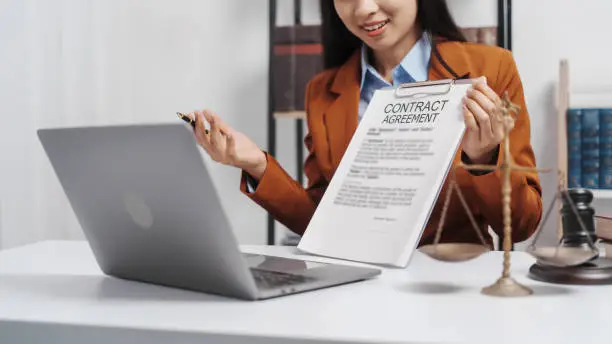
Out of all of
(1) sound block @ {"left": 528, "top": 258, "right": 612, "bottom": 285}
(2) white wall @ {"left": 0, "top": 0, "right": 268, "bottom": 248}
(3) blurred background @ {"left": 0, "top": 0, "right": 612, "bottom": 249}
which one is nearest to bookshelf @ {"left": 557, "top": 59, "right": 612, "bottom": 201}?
(3) blurred background @ {"left": 0, "top": 0, "right": 612, "bottom": 249}

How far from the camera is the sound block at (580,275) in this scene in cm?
79

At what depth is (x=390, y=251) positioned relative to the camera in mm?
957

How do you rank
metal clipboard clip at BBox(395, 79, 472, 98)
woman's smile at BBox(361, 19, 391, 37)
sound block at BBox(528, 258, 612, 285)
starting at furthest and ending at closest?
woman's smile at BBox(361, 19, 391, 37) → metal clipboard clip at BBox(395, 79, 472, 98) → sound block at BBox(528, 258, 612, 285)

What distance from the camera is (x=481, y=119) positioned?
971mm

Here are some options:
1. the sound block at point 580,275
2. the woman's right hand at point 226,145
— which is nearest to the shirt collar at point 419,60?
the woman's right hand at point 226,145

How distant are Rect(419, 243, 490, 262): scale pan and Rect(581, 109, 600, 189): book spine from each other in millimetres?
1962

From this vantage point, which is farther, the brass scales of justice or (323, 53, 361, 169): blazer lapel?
(323, 53, 361, 169): blazer lapel

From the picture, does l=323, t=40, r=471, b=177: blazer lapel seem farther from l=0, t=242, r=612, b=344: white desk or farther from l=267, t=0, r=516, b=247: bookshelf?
l=267, t=0, r=516, b=247: bookshelf

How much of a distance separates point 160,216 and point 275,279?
0.15m

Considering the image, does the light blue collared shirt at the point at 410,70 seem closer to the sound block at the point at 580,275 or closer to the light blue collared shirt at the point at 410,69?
the light blue collared shirt at the point at 410,69

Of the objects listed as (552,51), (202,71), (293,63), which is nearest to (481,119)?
(293,63)

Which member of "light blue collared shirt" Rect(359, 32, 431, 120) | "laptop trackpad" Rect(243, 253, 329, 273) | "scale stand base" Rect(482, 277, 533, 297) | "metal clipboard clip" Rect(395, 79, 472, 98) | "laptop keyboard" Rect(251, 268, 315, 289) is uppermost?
"light blue collared shirt" Rect(359, 32, 431, 120)

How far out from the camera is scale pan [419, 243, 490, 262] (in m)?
0.75

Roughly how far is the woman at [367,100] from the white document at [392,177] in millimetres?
98
